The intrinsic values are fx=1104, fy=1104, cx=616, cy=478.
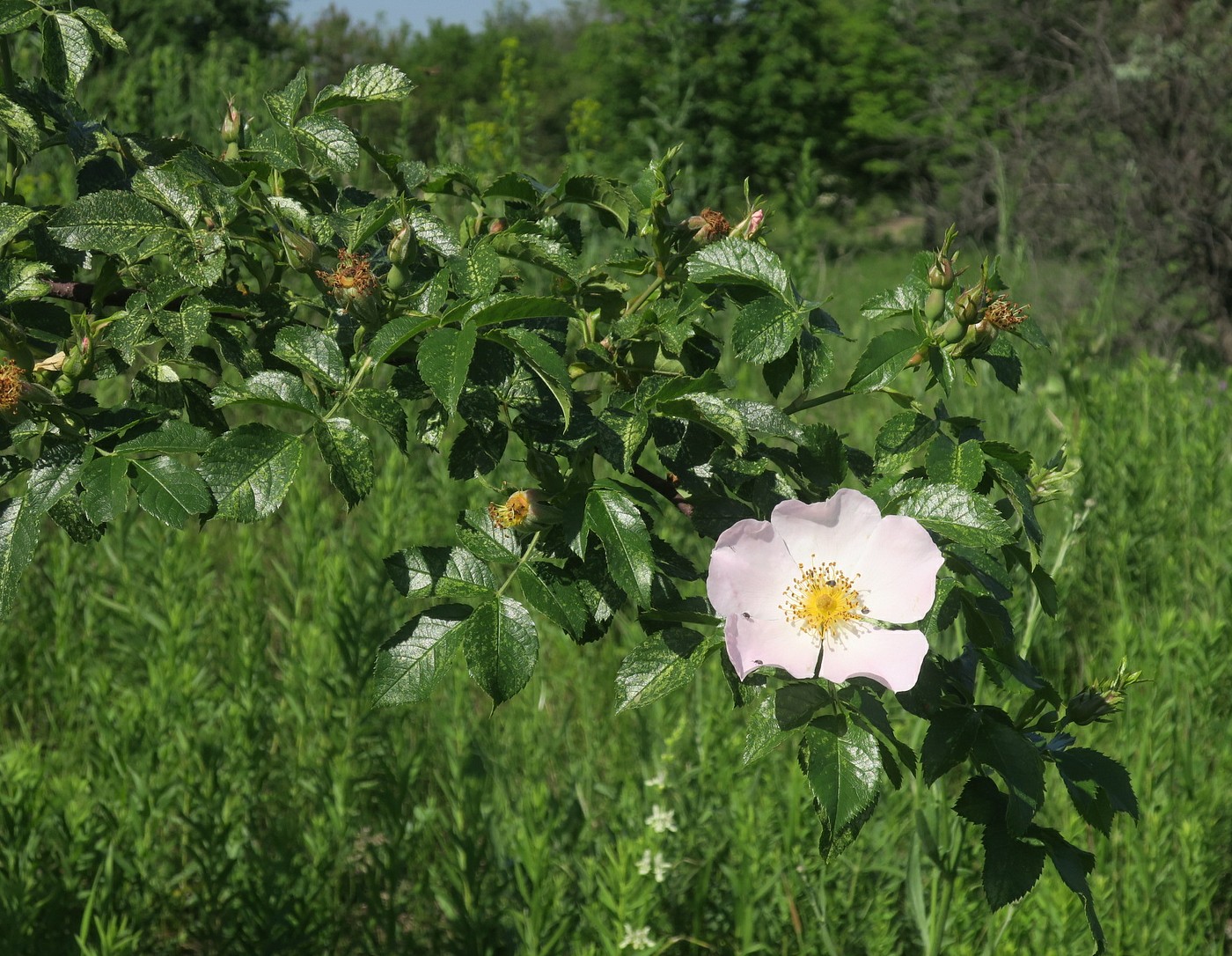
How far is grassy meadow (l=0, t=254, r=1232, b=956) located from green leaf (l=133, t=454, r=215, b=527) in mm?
935

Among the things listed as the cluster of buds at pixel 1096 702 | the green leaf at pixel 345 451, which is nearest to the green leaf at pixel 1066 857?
the cluster of buds at pixel 1096 702

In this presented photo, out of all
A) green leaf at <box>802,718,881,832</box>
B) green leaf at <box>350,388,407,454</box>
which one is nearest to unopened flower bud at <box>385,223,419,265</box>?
green leaf at <box>350,388,407,454</box>

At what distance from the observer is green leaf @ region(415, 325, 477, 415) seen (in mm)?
657

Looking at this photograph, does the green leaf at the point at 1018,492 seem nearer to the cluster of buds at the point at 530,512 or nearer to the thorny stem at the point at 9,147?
the cluster of buds at the point at 530,512

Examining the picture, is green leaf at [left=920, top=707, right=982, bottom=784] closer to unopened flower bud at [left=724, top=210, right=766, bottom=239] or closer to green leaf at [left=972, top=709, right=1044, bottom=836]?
green leaf at [left=972, top=709, right=1044, bottom=836]

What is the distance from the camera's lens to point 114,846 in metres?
1.67

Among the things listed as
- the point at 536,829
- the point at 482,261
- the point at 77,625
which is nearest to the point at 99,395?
the point at 77,625

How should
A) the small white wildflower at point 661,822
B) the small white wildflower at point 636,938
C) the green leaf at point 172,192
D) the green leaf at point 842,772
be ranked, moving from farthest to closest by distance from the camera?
the small white wildflower at point 661,822 < the small white wildflower at point 636,938 < the green leaf at point 172,192 < the green leaf at point 842,772

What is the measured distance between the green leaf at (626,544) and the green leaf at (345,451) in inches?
6.0

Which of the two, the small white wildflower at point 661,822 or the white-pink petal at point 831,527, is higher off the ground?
the white-pink petal at point 831,527

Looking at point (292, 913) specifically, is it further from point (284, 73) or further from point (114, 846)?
point (284, 73)

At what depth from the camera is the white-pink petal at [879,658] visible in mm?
688

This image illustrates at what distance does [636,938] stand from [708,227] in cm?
103

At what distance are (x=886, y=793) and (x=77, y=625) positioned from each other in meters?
1.86
